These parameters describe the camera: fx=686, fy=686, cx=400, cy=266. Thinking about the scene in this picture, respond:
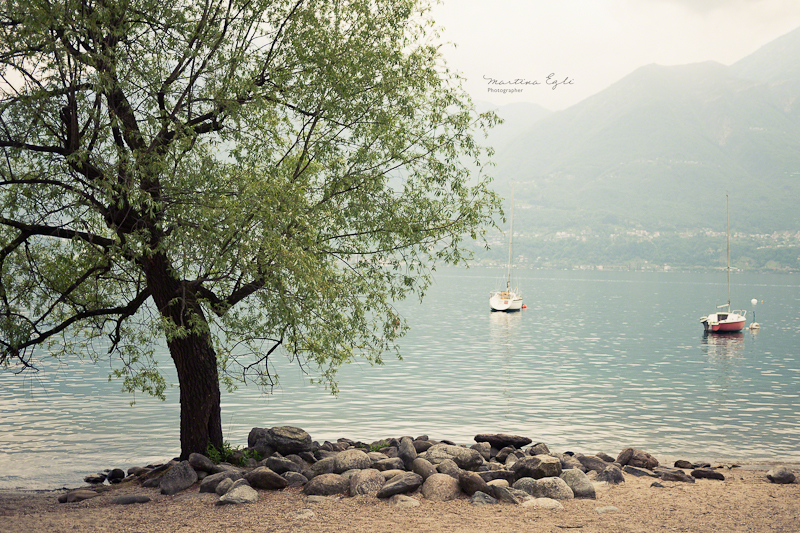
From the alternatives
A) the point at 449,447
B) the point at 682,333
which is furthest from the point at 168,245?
the point at 682,333

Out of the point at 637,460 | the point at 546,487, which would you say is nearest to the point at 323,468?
the point at 546,487

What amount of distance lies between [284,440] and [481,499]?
5.91 metres

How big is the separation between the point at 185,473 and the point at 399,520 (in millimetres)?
5266

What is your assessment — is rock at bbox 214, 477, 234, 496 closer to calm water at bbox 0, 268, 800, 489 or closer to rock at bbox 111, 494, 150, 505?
rock at bbox 111, 494, 150, 505

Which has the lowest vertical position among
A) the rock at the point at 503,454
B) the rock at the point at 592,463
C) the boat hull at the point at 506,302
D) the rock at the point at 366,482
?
the rock at the point at 592,463

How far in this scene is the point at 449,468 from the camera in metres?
14.0

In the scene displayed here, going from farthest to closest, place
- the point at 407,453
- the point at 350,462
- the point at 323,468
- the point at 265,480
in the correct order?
the point at 407,453
the point at 350,462
the point at 323,468
the point at 265,480

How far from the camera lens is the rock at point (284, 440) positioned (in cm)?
1658

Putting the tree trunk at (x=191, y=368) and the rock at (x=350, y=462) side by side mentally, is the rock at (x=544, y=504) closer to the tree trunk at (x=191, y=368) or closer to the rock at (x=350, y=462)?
the rock at (x=350, y=462)

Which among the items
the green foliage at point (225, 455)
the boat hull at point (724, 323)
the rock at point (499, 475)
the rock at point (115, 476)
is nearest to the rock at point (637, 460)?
the rock at point (499, 475)

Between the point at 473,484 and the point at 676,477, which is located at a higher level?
the point at 473,484

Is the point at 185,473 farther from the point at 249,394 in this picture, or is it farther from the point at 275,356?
the point at 275,356

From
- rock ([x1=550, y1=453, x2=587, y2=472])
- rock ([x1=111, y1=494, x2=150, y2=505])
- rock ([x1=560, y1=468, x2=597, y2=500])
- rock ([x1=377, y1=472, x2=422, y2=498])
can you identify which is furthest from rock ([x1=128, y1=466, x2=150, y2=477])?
rock ([x1=560, y1=468, x2=597, y2=500])

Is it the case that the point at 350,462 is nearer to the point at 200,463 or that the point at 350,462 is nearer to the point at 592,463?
the point at 200,463
